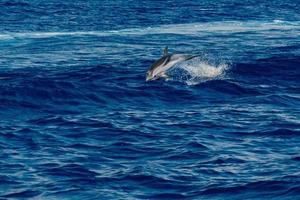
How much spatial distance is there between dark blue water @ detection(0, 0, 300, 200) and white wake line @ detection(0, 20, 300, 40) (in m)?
0.14

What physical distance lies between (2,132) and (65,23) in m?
34.8

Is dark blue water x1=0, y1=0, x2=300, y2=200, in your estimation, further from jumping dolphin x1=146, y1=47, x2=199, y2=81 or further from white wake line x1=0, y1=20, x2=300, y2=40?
jumping dolphin x1=146, y1=47, x2=199, y2=81

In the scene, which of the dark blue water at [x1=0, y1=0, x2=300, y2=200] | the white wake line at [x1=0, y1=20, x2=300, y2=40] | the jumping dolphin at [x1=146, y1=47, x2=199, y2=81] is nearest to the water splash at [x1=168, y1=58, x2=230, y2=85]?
the dark blue water at [x1=0, y1=0, x2=300, y2=200]

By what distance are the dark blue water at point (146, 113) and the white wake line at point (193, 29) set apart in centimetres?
14

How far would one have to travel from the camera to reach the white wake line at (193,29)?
56.5 metres

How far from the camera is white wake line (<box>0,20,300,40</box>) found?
185ft

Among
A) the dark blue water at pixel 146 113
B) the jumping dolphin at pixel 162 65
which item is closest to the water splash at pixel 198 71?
the dark blue water at pixel 146 113

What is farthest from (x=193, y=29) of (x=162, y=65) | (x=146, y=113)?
(x=146, y=113)

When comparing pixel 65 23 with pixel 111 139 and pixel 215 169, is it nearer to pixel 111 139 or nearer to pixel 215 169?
pixel 111 139

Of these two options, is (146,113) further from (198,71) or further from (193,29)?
(193,29)

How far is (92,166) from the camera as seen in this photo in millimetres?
25141

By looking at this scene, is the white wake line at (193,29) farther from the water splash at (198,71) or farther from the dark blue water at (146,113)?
the water splash at (198,71)

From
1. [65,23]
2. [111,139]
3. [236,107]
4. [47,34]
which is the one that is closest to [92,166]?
[111,139]

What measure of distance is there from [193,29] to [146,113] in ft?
90.7
